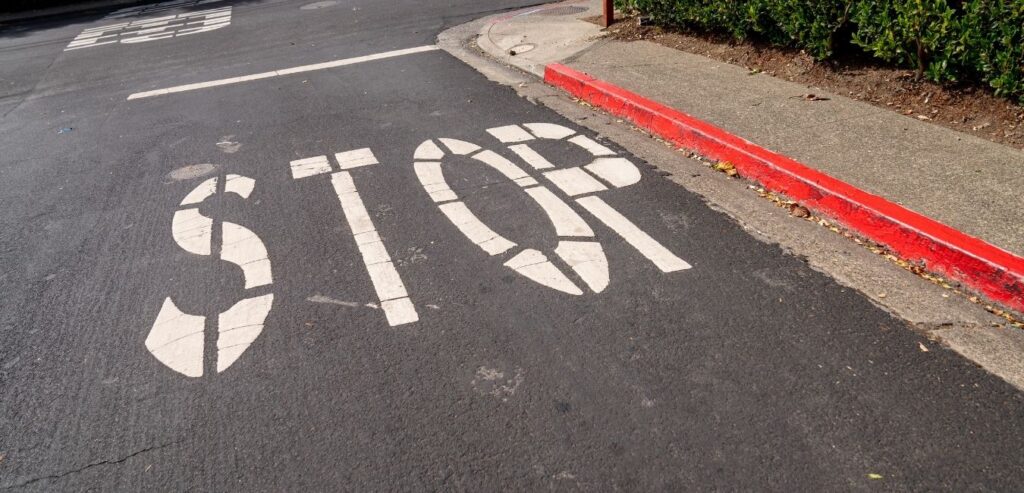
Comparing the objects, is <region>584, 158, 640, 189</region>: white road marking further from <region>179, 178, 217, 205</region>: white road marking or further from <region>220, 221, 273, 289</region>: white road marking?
<region>179, 178, 217, 205</region>: white road marking

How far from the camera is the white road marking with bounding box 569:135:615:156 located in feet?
19.8

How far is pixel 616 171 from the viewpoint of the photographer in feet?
18.4

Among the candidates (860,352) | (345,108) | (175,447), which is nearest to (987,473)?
(860,352)

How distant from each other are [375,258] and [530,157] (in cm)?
198

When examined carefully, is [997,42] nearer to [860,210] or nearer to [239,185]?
[860,210]

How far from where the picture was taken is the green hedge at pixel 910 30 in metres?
5.34

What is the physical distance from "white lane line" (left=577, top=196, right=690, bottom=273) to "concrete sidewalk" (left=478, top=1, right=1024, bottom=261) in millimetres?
1459

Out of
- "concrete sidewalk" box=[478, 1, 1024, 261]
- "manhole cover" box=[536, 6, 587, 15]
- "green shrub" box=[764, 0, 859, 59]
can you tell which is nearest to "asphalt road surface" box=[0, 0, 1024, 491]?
"concrete sidewalk" box=[478, 1, 1024, 261]

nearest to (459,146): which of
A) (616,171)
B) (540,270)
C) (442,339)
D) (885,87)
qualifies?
(616,171)

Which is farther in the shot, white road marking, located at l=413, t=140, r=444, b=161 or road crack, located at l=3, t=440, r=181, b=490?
white road marking, located at l=413, t=140, r=444, b=161

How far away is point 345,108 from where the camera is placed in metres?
7.94

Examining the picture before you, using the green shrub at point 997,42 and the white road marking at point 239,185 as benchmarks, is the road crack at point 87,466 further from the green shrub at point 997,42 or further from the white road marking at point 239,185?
the green shrub at point 997,42

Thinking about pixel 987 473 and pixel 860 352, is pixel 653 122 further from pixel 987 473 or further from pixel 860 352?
pixel 987 473

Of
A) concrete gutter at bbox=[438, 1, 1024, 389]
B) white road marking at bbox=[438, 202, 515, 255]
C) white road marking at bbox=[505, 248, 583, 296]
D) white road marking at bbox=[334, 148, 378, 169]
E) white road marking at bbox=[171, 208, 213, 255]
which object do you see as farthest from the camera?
white road marking at bbox=[334, 148, 378, 169]
